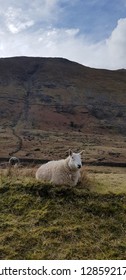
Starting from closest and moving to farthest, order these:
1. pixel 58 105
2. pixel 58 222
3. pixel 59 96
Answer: pixel 58 222 < pixel 58 105 < pixel 59 96

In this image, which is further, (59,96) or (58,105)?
(59,96)

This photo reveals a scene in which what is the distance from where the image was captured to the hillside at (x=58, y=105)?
253 feet

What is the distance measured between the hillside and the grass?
4560 centimetres

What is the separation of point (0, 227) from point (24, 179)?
278 cm

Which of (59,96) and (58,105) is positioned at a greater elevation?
(59,96)

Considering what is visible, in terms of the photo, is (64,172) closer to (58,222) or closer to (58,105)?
(58,222)

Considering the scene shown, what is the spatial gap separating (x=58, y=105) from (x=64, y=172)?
3828 inches

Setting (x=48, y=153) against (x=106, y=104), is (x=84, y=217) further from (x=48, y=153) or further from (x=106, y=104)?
(x=106, y=104)

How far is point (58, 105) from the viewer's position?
110938 mm

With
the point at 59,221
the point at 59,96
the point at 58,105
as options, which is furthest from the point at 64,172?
the point at 59,96

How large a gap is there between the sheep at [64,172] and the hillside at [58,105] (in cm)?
4343

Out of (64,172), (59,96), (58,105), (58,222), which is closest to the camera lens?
(58,222)

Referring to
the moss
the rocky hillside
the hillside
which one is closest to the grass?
the moss

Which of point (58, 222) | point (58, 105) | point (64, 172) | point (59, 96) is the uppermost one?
point (59, 96)
